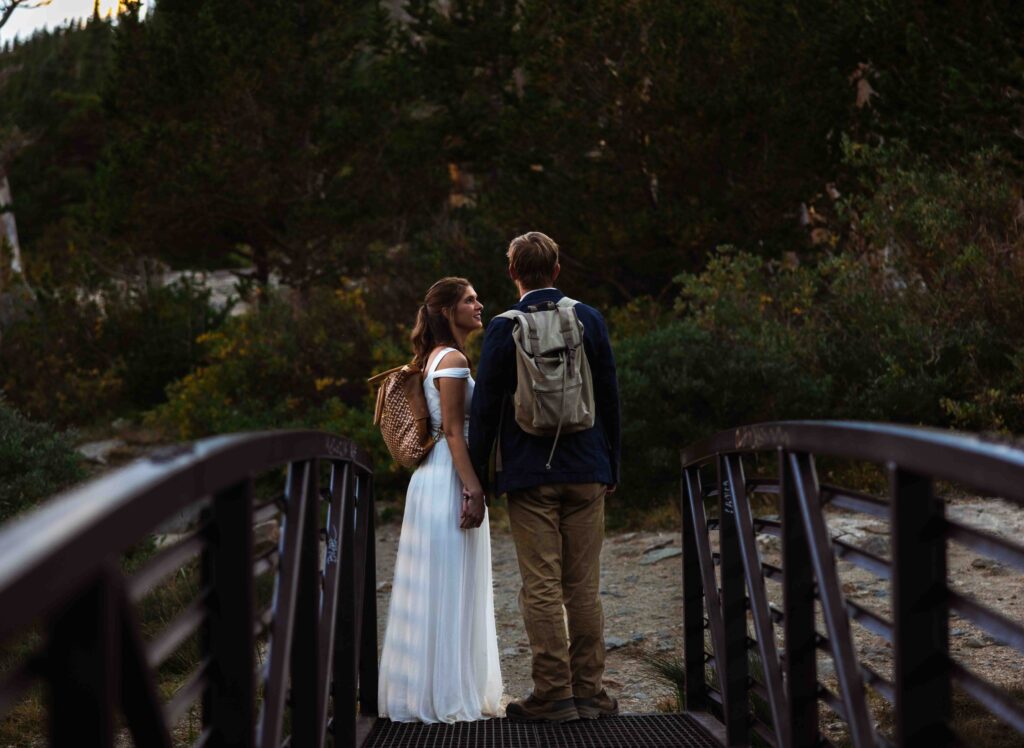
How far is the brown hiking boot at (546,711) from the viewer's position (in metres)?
4.45

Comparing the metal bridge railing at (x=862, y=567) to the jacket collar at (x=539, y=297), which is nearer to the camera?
the metal bridge railing at (x=862, y=567)

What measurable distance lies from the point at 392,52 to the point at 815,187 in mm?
10105

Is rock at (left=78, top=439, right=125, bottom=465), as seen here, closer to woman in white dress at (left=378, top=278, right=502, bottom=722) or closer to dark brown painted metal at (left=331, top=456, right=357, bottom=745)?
woman in white dress at (left=378, top=278, right=502, bottom=722)

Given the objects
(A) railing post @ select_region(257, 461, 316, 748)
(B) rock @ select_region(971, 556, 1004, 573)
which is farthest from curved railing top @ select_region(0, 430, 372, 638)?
(B) rock @ select_region(971, 556, 1004, 573)

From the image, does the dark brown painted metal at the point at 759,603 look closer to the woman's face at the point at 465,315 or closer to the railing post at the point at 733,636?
the railing post at the point at 733,636

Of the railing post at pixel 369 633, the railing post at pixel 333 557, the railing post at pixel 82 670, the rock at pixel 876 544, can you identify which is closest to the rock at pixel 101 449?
the rock at pixel 876 544

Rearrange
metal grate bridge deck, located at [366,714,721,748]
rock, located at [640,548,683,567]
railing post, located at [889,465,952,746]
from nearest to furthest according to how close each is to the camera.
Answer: railing post, located at [889,465,952,746]
metal grate bridge deck, located at [366,714,721,748]
rock, located at [640,548,683,567]

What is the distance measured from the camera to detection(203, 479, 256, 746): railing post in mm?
2100

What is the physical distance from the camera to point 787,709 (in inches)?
120

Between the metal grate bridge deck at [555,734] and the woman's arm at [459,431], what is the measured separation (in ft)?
2.56

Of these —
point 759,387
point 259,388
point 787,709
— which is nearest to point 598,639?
point 787,709

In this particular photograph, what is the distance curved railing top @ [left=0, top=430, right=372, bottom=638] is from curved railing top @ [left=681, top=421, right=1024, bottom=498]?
1071 mm

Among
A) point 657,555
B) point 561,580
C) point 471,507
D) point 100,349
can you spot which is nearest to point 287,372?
point 100,349

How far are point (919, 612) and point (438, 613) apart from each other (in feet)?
9.55
